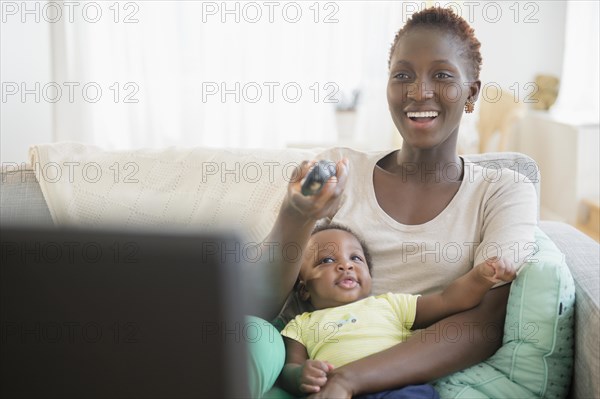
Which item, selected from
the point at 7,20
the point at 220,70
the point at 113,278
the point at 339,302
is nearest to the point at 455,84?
the point at 339,302

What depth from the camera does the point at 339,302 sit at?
4.81 ft

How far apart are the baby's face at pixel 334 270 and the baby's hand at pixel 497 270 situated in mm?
250

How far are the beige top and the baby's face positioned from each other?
0.16 ft

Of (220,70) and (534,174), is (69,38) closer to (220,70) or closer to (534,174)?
(220,70)

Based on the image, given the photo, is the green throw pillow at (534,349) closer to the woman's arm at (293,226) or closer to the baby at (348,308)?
the baby at (348,308)

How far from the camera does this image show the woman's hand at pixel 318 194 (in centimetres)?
119

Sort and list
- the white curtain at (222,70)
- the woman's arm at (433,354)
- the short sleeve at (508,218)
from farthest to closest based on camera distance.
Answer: the white curtain at (222,70) < the short sleeve at (508,218) < the woman's arm at (433,354)

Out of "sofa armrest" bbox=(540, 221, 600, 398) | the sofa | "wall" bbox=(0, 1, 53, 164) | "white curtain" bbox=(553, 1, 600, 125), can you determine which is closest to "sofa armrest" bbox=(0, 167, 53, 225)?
the sofa

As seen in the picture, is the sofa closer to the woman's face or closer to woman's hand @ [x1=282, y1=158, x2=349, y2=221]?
the woman's face

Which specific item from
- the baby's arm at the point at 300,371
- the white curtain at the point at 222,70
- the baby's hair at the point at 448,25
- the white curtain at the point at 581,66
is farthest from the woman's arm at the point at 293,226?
the white curtain at the point at 222,70

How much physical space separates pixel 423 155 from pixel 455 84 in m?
0.17

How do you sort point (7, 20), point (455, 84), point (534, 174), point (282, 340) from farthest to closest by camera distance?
point (7, 20) < point (534, 174) < point (455, 84) < point (282, 340)

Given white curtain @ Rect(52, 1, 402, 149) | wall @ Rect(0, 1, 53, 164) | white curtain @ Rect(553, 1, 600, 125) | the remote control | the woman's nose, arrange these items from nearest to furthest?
1. the remote control
2. the woman's nose
3. wall @ Rect(0, 1, 53, 164)
4. white curtain @ Rect(553, 1, 600, 125)
5. white curtain @ Rect(52, 1, 402, 149)

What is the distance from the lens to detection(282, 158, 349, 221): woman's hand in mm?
1193
